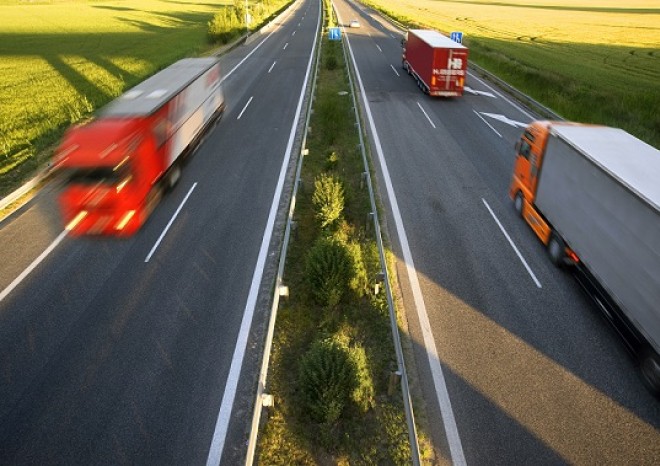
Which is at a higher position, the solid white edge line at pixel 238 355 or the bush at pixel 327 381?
the bush at pixel 327 381

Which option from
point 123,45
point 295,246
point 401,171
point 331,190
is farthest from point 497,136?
point 123,45

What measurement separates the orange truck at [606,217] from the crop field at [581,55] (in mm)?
10708

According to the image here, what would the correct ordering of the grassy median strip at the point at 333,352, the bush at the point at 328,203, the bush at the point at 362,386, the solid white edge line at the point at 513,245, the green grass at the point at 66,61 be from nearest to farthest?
the grassy median strip at the point at 333,352
the bush at the point at 362,386
the solid white edge line at the point at 513,245
the bush at the point at 328,203
the green grass at the point at 66,61

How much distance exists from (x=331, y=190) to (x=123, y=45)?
47.7 m

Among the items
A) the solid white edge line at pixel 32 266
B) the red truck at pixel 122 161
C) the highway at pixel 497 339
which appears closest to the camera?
the highway at pixel 497 339

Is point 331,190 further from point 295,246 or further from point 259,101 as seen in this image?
point 259,101

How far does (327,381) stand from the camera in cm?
728

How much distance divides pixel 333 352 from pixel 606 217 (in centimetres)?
624

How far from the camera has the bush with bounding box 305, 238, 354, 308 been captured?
9547mm

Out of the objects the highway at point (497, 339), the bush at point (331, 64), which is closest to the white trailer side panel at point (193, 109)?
the highway at point (497, 339)

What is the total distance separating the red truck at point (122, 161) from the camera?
11469 mm

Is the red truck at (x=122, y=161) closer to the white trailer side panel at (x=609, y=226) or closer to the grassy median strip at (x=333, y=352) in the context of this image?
the grassy median strip at (x=333, y=352)

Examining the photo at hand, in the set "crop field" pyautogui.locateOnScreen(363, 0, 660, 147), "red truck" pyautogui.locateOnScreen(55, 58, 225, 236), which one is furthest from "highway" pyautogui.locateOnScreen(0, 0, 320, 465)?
"crop field" pyautogui.locateOnScreen(363, 0, 660, 147)

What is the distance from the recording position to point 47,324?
9359mm
